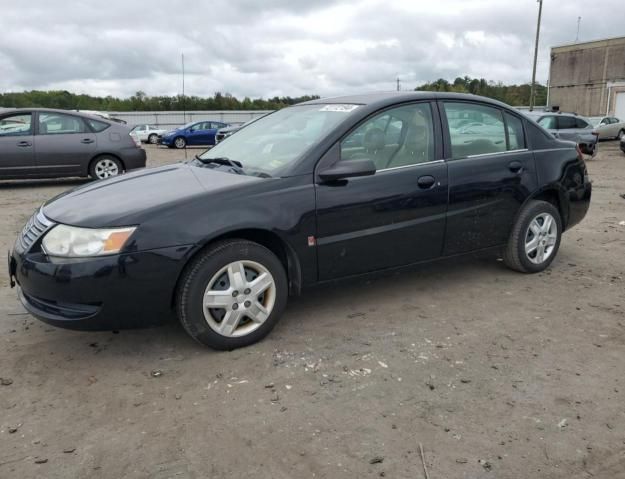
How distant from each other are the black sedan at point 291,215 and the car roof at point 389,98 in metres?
0.02

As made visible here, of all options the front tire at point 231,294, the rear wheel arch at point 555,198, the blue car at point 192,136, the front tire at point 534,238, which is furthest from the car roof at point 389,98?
the blue car at point 192,136

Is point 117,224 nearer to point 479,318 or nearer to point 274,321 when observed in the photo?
point 274,321

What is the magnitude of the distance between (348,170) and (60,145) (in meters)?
8.19

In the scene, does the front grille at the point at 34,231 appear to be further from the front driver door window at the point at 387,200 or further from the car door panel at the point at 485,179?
Answer: the car door panel at the point at 485,179

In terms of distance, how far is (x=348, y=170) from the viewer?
364 cm

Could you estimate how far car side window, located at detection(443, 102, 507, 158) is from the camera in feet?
14.4

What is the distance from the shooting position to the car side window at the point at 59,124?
33.4 feet

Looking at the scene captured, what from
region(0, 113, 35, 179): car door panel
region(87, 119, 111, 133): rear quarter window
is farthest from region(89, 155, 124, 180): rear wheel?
region(0, 113, 35, 179): car door panel

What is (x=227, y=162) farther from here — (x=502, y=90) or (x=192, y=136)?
(x=502, y=90)

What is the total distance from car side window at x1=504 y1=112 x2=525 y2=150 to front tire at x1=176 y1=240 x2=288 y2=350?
242 cm

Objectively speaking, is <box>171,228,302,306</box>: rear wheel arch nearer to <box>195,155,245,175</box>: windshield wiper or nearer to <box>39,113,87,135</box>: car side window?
<box>195,155,245,175</box>: windshield wiper

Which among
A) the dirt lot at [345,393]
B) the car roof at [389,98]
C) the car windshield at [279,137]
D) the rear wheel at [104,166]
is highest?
the car roof at [389,98]

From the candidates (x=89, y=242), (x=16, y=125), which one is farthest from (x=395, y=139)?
(x=16, y=125)

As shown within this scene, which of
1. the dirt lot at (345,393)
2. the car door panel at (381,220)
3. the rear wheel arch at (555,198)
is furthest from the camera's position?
the rear wheel arch at (555,198)
